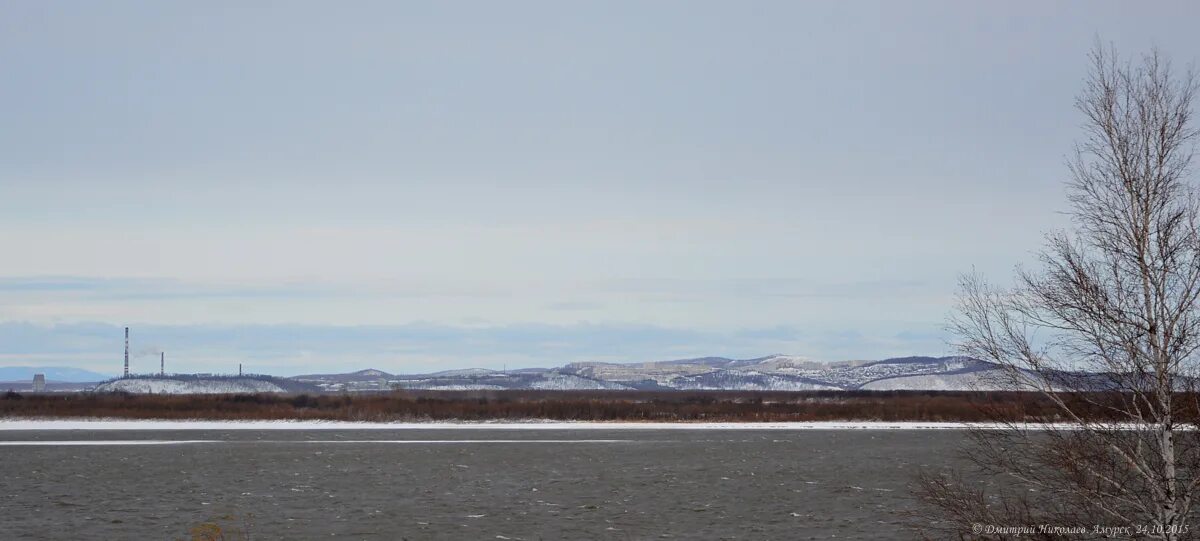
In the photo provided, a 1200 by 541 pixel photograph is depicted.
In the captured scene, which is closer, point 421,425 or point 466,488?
point 466,488

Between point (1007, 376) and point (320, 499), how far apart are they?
21.5 m

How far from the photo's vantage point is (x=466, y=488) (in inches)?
1390

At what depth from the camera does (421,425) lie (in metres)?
81.1

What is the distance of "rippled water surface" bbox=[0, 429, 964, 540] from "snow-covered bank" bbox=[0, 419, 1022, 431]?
14495 mm

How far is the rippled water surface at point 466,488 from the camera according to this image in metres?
25.9

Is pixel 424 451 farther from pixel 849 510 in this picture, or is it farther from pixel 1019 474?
pixel 1019 474

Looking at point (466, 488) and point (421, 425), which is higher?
point (421, 425)

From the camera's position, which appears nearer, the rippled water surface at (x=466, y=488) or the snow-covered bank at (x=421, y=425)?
the rippled water surface at (x=466, y=488)

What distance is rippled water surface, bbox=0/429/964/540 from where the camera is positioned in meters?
25.9

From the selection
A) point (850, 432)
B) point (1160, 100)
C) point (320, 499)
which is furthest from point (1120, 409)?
point (850, 432)

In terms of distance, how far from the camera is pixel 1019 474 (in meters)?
Result: 14.8

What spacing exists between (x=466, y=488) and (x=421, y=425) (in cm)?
4668

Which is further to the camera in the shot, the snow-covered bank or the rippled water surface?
the snow-covered bank

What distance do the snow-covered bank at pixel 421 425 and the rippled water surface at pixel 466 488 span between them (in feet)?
47.6
